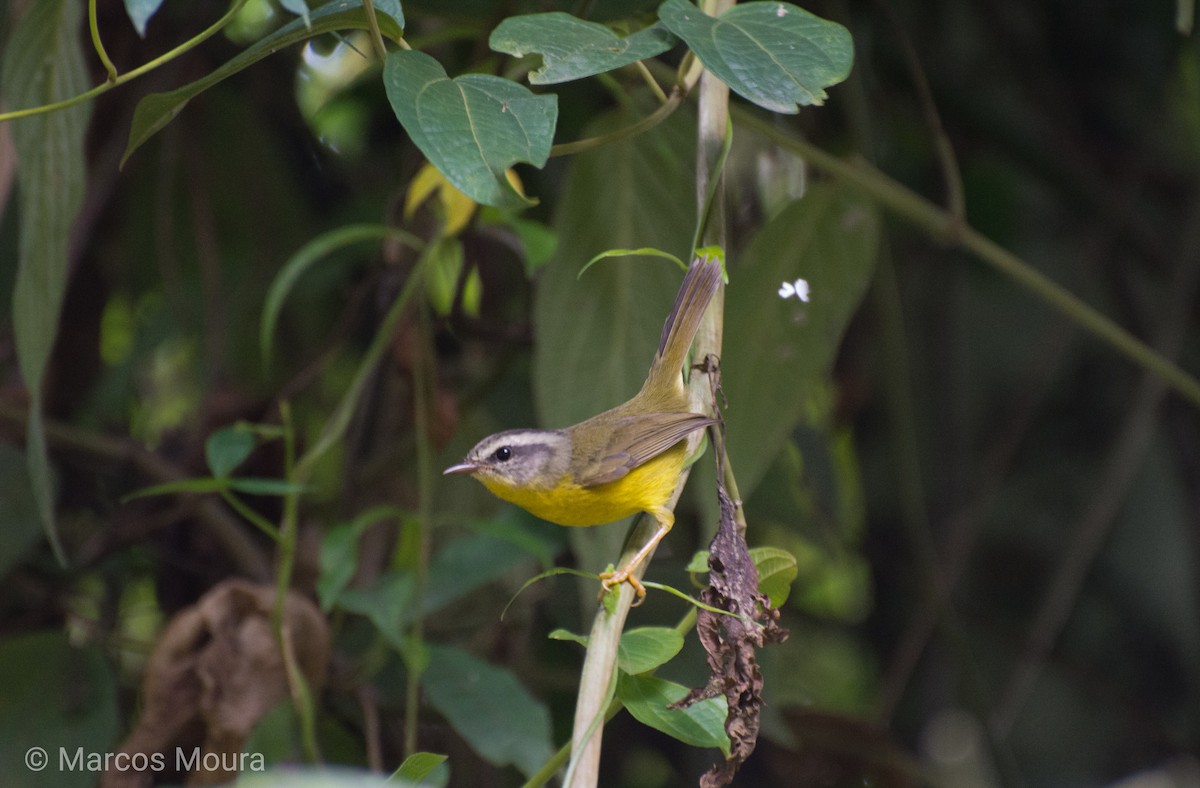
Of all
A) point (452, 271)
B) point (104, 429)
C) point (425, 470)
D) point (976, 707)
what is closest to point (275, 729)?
point (425, 470)

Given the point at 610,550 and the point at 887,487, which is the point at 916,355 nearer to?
the point at 887,487

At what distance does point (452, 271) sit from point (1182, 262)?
6.23ft

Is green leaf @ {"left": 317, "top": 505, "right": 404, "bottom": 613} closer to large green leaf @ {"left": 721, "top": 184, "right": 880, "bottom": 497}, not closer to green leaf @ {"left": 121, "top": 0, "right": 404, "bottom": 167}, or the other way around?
large green leaf @ {"left": 721, "top": 184, "right": 880, "bottom": 497}

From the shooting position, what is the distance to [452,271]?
6.63ft

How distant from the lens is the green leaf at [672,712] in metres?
0.96

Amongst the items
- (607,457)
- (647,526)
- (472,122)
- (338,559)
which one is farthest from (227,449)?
(472,122)

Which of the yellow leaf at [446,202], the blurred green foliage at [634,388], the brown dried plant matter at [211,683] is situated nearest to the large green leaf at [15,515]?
→ the blurred green foliage at [634,388]

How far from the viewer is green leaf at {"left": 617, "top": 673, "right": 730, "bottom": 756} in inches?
37.7

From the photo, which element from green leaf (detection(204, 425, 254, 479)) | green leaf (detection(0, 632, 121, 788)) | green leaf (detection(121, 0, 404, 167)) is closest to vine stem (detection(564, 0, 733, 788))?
green leaf (detection(121, 0, 404, 167))

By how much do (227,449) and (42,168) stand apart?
0.45 m

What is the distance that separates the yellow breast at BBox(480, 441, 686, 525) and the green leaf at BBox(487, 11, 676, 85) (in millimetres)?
694

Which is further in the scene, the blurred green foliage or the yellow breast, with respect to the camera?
the blurred green foliage

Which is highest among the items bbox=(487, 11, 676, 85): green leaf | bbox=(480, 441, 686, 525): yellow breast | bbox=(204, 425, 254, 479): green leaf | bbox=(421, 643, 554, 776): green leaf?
bbox=(487, 11, 676, 85): green leaf

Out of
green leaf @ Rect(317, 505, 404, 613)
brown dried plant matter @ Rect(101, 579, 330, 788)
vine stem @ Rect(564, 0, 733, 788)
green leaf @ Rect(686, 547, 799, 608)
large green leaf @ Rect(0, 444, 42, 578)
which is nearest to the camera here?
vine stem @ Rect(564, 0, 733, 788)
